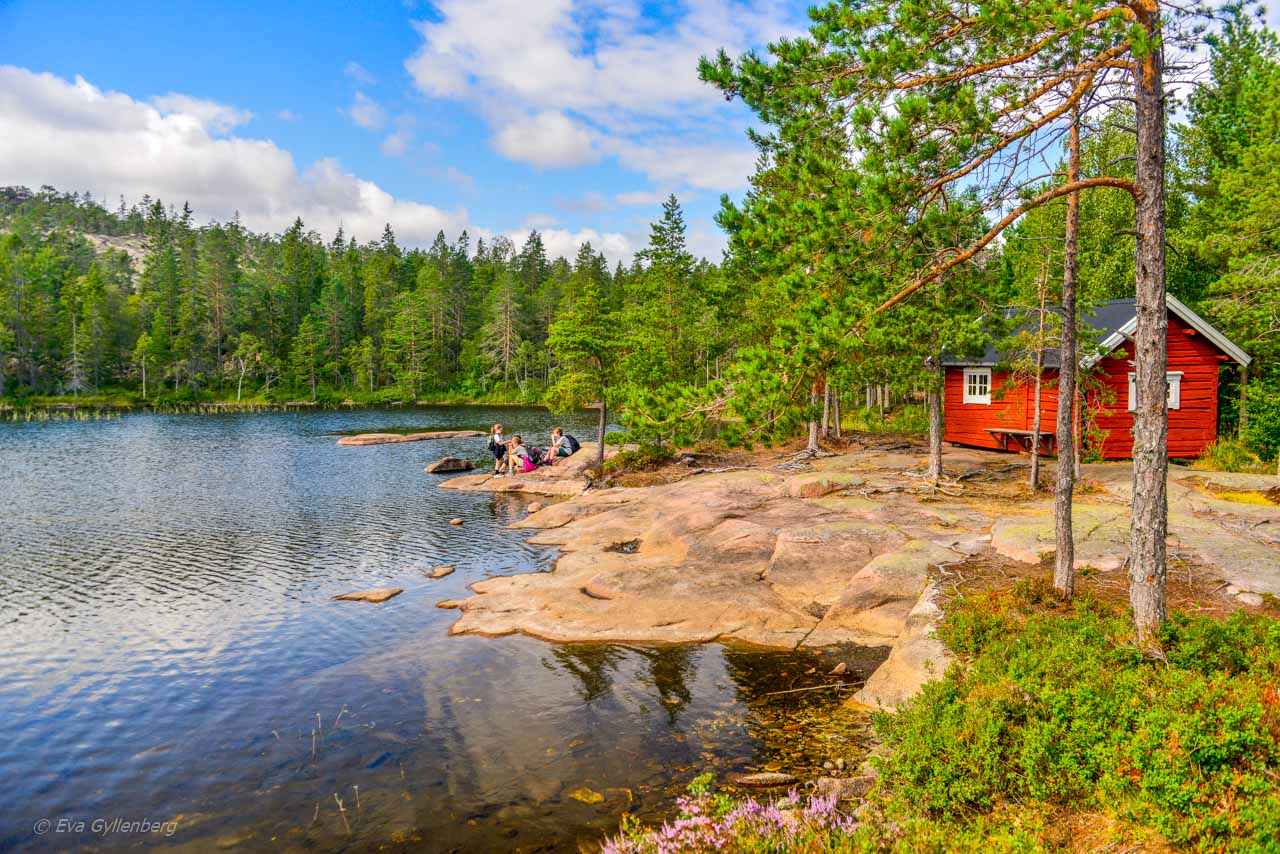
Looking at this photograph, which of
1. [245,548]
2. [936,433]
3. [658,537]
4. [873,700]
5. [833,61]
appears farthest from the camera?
[936,433]

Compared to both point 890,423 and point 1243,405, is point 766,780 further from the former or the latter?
point 890,423

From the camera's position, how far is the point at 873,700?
1024cm

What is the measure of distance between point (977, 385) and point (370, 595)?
27.6 m

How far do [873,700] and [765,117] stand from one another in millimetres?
8551

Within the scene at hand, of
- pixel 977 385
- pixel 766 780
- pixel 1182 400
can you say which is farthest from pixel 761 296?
pixel 766 780

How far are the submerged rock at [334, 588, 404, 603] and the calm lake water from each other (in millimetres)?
316

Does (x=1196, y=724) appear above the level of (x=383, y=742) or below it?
above

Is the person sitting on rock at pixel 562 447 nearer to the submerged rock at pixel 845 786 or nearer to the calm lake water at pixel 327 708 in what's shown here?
the calm lake water at pixel 327 708

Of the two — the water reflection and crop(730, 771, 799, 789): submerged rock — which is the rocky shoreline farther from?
crop(730, 771, 799, 789): submerged rock

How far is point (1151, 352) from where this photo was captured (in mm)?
7977

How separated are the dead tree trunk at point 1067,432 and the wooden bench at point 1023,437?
17179 mm

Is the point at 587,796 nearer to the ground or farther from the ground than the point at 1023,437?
nearer to the ground

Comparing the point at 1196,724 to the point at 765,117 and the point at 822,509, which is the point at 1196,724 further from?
the point at 822,509

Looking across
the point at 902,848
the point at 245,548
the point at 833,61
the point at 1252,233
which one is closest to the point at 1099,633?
the point at 902,848
